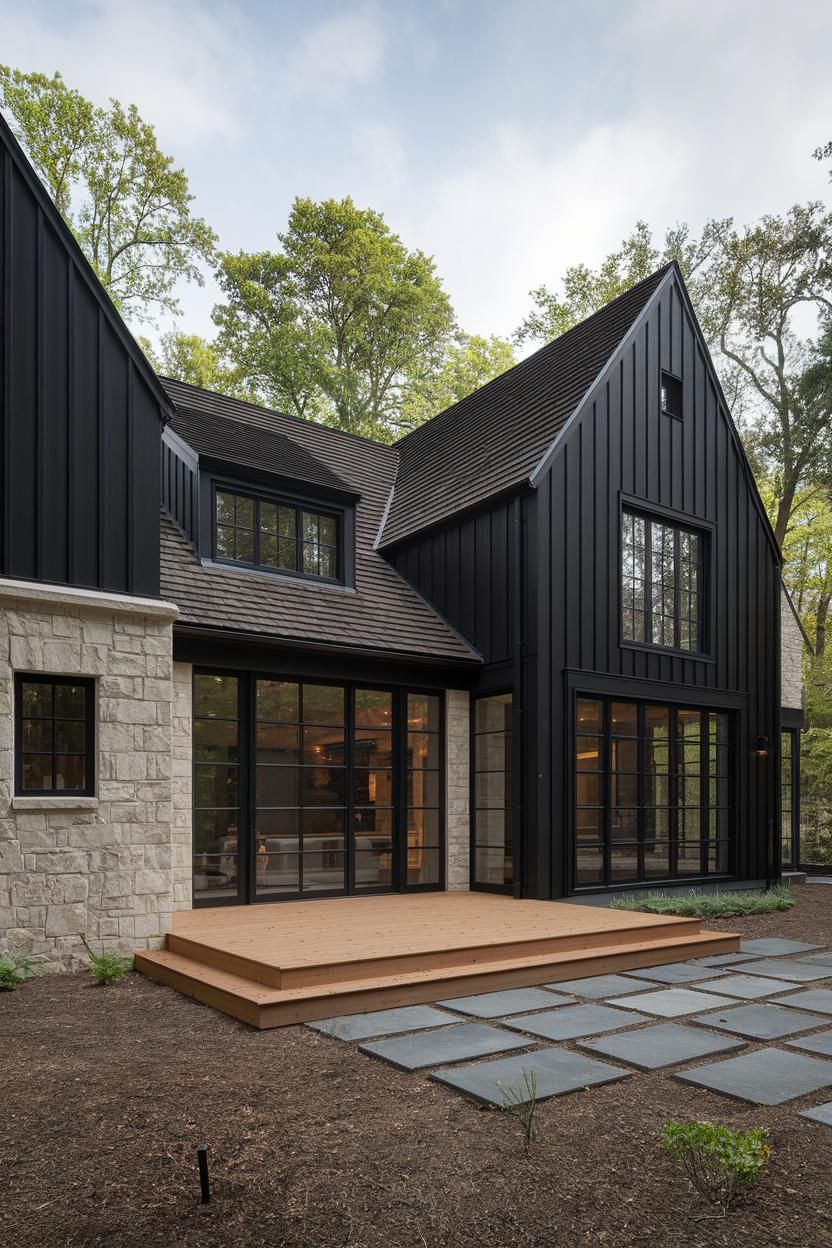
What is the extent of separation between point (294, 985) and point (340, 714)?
4375mm

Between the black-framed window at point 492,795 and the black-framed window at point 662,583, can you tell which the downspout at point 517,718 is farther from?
the black-framed window at point 662,583

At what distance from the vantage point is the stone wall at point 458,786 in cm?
1051

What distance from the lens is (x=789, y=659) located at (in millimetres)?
14891

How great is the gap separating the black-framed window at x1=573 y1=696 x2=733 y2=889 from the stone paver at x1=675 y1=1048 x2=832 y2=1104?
5.24 meters

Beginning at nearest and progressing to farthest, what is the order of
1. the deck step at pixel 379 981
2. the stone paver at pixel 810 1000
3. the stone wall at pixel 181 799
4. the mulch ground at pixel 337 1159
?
1. the mulch ground at pixel 337 1159
2. the deck step at pixel 379 981
3. the stone paver at pixel 810 1000
4. the stone wall at pixel 181 799

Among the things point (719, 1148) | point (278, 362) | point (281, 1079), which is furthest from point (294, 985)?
point (278, 362)

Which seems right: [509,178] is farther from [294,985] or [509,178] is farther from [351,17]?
[294,985]

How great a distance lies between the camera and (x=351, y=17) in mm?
11047

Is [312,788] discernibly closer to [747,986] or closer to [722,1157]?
[747,986]

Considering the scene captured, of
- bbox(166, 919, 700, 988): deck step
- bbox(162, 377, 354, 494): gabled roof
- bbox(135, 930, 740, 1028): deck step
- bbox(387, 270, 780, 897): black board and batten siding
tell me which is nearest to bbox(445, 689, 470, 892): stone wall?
bbox(387, 270, 780, 897): black board and batten siding

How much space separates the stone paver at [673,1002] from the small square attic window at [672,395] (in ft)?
26.6

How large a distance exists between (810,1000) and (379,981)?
9.70ft

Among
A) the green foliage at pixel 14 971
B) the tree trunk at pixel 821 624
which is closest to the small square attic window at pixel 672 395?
the green foliage at pixel 14 971

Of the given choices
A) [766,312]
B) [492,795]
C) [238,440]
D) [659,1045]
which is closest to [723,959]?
[659,1045]
